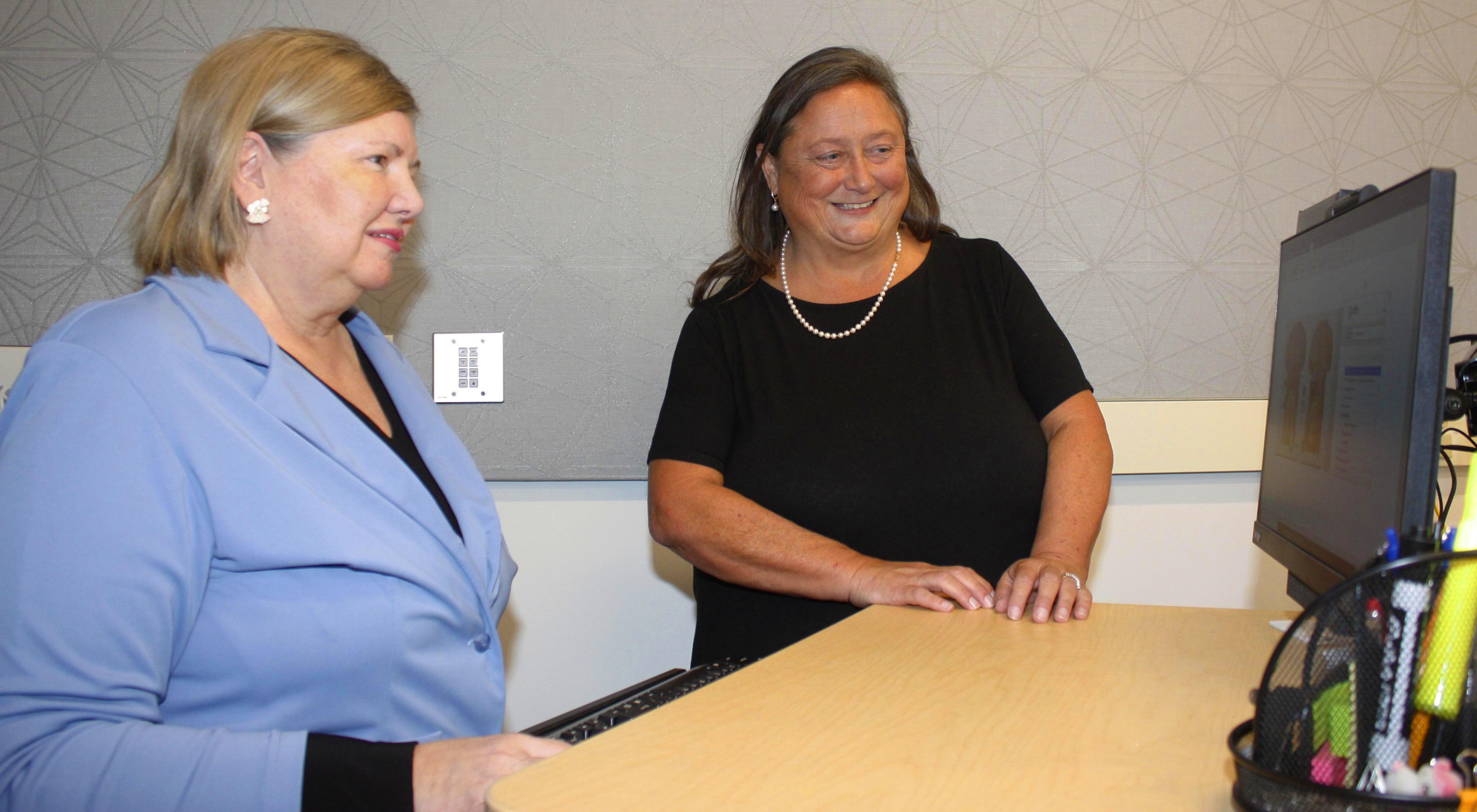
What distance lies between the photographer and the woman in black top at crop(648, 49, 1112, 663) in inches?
63.2

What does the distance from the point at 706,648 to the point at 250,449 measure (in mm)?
973

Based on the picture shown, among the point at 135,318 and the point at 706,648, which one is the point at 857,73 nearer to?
the point at 706,648

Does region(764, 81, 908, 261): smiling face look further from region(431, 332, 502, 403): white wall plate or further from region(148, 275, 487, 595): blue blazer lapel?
region(148, 275, 487, 595): blue blazer lapel

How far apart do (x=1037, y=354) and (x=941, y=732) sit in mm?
1001

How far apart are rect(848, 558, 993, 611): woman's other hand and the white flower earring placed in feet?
2.90

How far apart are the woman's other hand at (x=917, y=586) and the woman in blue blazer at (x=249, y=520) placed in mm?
506

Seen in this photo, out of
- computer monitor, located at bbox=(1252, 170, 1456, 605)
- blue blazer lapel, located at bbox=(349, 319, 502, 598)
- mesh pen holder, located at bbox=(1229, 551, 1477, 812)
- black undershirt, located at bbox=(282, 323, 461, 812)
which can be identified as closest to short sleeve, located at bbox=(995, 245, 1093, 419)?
computer monitor, located at bbox=(1252, 170, 1456, 605)

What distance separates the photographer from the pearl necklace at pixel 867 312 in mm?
1751

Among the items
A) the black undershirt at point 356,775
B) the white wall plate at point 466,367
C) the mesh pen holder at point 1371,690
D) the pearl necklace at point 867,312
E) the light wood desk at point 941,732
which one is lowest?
the black undershirt at point 356,775

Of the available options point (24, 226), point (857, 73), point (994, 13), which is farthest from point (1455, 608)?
point (24, 226)

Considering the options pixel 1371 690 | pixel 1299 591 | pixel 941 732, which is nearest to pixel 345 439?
pixel 941 732

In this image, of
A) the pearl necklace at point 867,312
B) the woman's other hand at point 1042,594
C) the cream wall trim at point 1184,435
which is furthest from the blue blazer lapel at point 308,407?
the cream wall trim at point 1184,435

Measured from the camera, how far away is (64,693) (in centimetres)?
82

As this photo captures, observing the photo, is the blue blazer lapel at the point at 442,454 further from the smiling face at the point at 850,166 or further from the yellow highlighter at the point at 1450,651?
the yellow highlighter at the point at 1450,651
